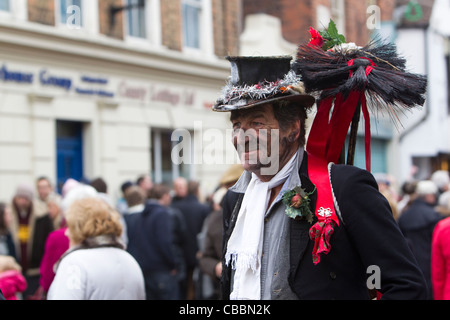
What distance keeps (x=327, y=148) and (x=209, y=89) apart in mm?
13128

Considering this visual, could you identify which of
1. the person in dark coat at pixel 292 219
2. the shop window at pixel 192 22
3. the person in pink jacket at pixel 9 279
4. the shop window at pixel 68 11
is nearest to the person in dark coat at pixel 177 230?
the person in pink jacket at pixel 9 279

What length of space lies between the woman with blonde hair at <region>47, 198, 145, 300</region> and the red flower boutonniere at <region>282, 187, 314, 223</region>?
189 centimetres

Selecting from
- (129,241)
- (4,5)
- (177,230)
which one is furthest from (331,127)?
(4,5)

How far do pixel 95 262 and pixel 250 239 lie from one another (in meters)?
1.71

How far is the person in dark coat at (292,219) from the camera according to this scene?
2.42m

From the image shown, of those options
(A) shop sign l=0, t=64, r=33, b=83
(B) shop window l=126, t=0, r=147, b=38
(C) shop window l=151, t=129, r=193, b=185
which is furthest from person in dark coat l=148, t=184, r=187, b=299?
(B) shop window l=126, t=0, r=147, b=38

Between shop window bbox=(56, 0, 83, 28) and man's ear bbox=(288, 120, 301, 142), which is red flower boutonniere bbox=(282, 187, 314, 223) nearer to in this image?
man's ear bbox=(288, 120, 301, 142)

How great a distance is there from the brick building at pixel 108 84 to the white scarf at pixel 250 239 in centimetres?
638

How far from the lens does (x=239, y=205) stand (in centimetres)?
296

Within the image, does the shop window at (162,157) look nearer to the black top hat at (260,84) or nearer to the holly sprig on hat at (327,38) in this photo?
the holly sprig on hat at (327,38)

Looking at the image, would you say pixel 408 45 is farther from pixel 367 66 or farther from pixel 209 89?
pixel 367 66

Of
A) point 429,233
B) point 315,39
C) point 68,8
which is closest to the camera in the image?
point 315,39

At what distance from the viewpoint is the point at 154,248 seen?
768cm

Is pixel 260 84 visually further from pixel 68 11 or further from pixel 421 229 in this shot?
pixel 68 11
